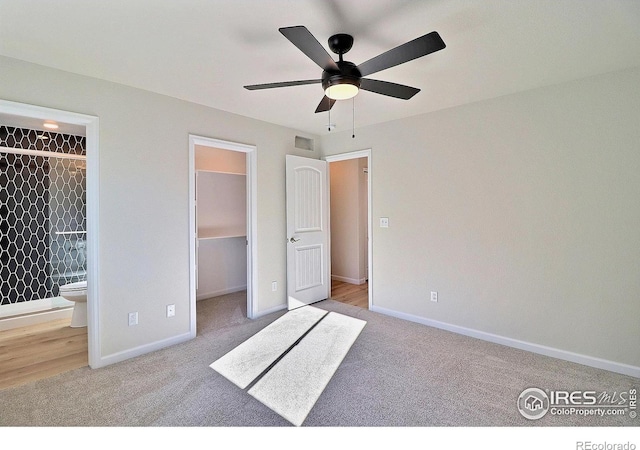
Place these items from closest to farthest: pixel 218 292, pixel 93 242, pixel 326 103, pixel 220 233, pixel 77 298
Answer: pixel 326 103, pixel 93 242, pixel 77 298, pixel 218 292, pixel 220 233

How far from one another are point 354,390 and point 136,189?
255 centimetres

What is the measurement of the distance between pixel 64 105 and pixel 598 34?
3.90 metres

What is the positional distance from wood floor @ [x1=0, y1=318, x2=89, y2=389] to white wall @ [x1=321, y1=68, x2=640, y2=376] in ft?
11.1

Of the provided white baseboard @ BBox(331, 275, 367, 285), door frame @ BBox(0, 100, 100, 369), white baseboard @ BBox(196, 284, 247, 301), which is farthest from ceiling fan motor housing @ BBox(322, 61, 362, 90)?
white baseboard @ BBox(331, 275, 367, 285)

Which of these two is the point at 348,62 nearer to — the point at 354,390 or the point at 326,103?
the point at 326,103

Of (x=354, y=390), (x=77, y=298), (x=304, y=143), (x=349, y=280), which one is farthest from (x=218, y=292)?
(x=354, y=390)

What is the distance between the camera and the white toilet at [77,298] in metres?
3.40

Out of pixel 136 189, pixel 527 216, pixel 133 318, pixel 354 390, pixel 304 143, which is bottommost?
pixel 354 390

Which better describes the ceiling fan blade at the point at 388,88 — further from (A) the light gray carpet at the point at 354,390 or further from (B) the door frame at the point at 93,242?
(B) the door frame at the point at 93,242

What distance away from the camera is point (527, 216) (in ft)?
9.37

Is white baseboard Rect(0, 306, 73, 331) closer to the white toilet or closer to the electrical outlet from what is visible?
the white toilet

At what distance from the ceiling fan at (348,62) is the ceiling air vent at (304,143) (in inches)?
89.3

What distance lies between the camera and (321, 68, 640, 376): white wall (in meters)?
2.44

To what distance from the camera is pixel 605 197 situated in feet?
8.16
